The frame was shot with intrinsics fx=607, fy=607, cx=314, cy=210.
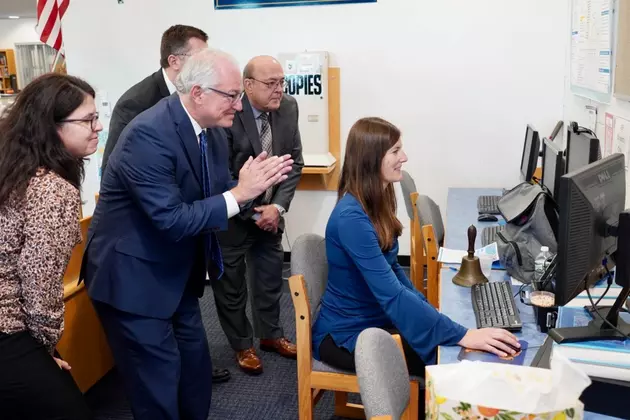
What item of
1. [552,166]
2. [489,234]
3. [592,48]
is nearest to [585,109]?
[592,48]

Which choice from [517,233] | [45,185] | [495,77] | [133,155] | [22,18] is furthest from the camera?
[22,18]

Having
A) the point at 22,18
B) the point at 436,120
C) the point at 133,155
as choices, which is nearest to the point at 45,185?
the point at 133,155

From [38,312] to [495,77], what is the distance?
3313mm

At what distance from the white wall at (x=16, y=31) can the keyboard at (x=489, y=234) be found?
12.4 m

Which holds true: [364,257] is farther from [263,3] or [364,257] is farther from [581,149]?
[263,3]

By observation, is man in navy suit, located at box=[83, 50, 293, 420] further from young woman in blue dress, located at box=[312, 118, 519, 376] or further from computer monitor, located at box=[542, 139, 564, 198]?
computer monitor, located at box=[542, 139, 564, 198]

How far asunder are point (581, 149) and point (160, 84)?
6.03 ft

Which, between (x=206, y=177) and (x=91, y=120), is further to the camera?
(x=206, y=177)

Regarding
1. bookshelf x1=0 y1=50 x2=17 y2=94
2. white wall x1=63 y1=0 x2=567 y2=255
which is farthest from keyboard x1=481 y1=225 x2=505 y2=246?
bookshelf x1=0 y1=50 x2=17 y2=94

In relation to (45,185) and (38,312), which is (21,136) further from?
(38,312)

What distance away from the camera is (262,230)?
10.0 feet

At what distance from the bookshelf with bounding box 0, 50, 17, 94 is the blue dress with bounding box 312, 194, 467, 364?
1260 cm

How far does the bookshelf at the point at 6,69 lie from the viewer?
41.5 ft

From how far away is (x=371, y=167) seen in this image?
2086 mm
